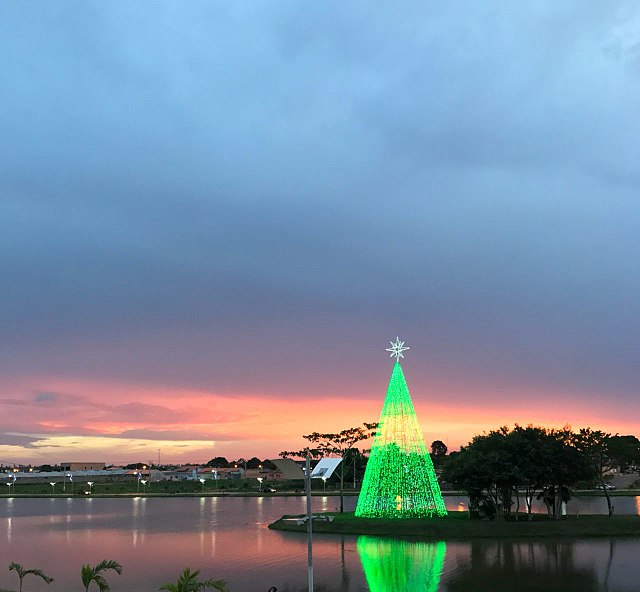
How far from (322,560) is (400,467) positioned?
1807 centimetres

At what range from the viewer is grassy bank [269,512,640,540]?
53.0 m

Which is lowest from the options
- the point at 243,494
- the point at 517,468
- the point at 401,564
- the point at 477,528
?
the point at 243,494

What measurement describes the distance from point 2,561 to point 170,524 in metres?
26.2

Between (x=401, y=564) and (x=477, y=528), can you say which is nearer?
(x=401, y=564)

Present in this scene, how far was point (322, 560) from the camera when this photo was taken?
1663 inches

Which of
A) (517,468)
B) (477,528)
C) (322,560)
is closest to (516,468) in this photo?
(517,468)

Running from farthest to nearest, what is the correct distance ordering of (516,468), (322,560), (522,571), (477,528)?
1. (516,468)
2. (477,528)
3. (322,560)
4. (522,571)

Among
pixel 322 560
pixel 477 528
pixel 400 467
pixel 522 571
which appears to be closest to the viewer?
pixel 522 571

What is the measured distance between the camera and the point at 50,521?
7800 cm

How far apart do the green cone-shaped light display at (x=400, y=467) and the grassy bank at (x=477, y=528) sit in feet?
4.91

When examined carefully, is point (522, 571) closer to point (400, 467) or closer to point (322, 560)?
point (322, 560)

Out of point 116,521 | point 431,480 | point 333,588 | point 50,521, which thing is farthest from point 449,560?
point 50,521

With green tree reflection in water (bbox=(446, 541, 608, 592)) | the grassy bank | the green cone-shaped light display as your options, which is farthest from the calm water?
the green cone-shaped light display

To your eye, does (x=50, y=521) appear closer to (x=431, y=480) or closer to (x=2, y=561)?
(x=2, y=561)
